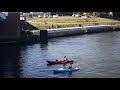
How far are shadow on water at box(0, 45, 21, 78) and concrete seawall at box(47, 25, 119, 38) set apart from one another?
654 inches

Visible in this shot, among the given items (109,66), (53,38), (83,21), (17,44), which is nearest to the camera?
(109,66)

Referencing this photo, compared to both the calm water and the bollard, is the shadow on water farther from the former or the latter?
the bollard

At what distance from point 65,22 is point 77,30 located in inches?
376

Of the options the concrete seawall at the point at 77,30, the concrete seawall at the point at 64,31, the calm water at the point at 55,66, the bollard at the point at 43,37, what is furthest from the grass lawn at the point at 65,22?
the calm water at the point at 55,66

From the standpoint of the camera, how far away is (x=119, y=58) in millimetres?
39938

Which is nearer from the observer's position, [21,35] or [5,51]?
[5,51]

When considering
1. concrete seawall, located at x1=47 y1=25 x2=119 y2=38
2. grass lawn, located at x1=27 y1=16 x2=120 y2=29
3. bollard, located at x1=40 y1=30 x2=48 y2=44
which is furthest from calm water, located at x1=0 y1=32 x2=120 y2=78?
grass lawn, located at x1=27 y1=16 x2=120 y2=29

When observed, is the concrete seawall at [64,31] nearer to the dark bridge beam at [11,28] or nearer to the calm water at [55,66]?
the dark bridge beam at [11,28]

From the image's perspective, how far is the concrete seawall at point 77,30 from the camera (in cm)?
6988

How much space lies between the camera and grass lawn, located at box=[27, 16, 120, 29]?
76.3 m
